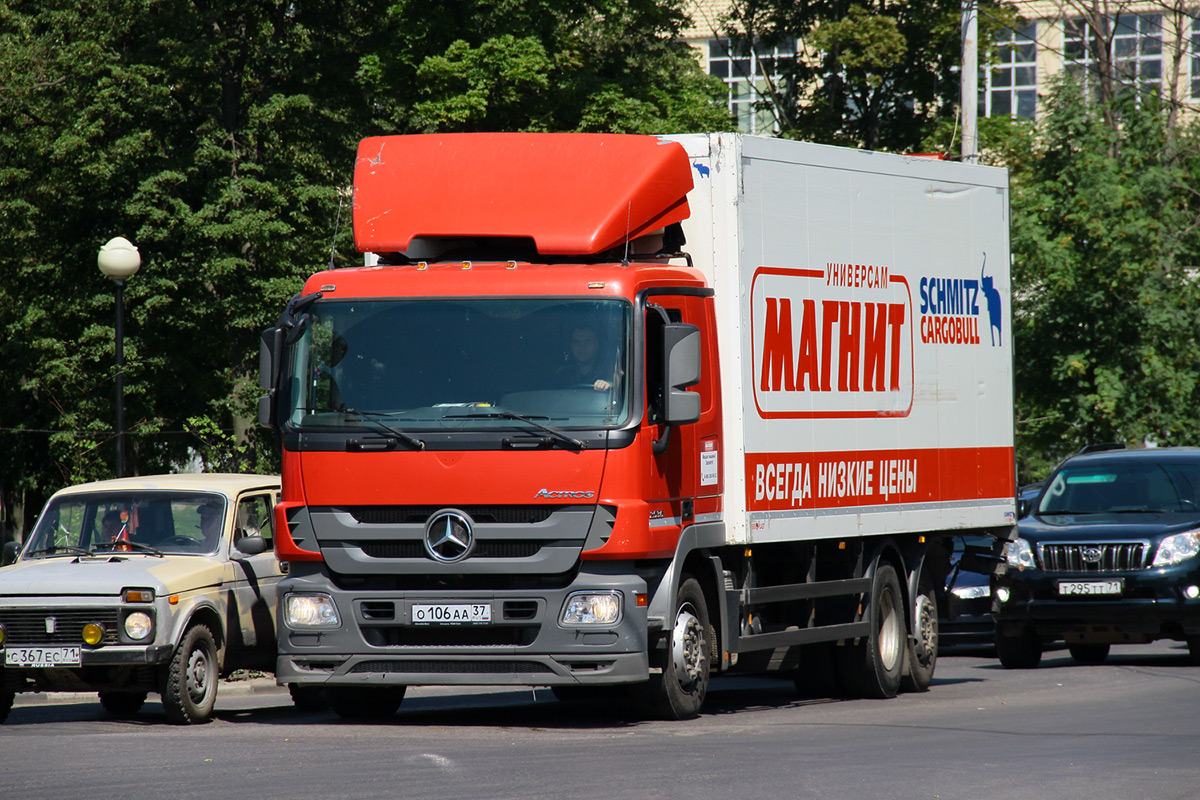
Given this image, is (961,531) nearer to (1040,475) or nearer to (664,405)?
(664,405)

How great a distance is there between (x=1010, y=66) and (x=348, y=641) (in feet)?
184

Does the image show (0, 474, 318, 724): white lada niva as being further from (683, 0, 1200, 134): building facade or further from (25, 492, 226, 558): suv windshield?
(683, 0, 1200, 134): building facade

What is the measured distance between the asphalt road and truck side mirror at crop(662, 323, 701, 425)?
6.31 ft

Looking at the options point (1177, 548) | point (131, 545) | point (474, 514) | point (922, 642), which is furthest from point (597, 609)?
point (1177, 548)

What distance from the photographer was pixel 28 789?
866 cm

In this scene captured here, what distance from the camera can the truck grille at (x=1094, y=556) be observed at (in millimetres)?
17000

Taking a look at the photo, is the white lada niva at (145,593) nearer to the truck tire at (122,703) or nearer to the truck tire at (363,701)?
the truck tire at (122,703)

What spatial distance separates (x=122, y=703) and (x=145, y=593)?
1.81 metres

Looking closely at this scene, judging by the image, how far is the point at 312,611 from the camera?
11.0 metres

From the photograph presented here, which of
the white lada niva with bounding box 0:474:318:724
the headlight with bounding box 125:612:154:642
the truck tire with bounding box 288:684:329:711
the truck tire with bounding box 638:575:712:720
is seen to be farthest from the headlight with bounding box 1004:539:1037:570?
the headlight with bounding box 125:612:154:642

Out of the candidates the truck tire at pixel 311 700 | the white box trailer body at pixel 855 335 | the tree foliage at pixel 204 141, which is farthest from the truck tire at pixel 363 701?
the tree foliage at pixel 204 141

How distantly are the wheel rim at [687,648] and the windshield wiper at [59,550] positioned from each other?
442 centimetres

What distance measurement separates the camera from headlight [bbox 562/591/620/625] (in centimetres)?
1065

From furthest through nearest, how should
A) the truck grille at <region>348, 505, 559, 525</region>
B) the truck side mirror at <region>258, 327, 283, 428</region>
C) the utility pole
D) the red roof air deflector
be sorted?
1. the utility pole
2. the red roof air deflector
3. the truck side mirror at <region>258, 327, 283, 428</region>
4. the truck grille at <region>348, 505, 559, 525</region>
